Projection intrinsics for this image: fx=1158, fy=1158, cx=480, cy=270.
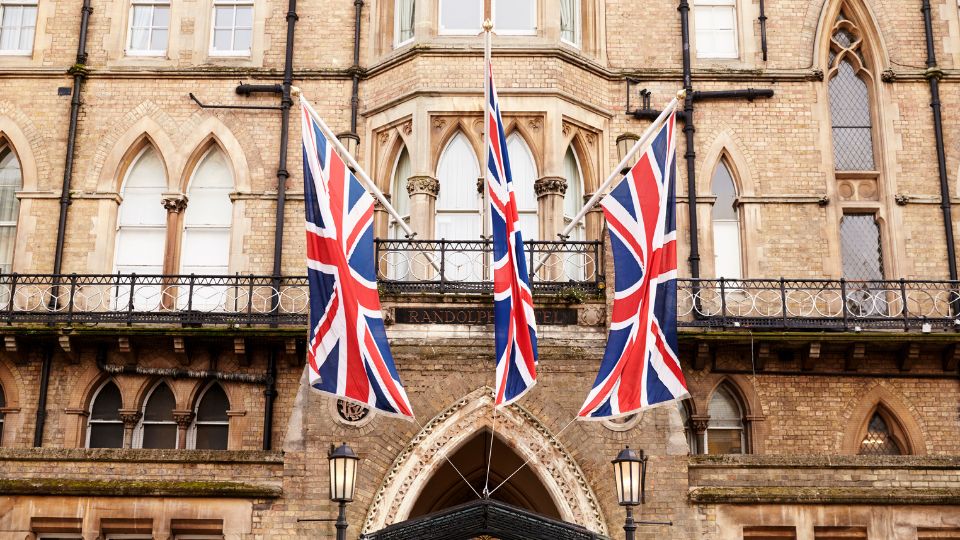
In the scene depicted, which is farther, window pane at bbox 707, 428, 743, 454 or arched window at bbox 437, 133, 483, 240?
arched window at bbox 437, 133, 483, 240

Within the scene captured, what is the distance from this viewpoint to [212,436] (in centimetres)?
2136

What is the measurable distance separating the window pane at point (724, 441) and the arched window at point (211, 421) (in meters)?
8.85

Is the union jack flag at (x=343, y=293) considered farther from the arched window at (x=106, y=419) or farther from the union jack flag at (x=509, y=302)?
the arched window at (x=106, y=419)

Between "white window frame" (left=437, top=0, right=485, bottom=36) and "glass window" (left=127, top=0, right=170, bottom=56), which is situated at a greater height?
"glass window" (left=127, top=0, right=170, bottom=56)

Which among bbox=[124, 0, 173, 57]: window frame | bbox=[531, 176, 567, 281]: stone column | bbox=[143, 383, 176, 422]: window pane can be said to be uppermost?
bbox=[124, 0, 173, 57]: window frame

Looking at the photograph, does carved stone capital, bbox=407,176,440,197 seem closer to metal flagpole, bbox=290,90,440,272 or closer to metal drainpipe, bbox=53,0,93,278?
metal flagpole, bbox=290,90,440,272

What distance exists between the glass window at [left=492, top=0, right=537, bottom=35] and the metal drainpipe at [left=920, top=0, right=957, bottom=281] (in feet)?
26.1

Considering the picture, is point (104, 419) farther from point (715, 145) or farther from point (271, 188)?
point (715, 145)

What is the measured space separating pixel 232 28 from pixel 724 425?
499 inches

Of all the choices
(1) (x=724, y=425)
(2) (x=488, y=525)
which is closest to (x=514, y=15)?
(1) (x=724, y=425)

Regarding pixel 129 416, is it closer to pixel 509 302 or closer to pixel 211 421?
pixel 211 421

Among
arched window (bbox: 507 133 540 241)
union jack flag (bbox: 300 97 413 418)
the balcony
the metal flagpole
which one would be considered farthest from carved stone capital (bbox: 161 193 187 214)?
union jack flag (bbox: 300 97 413 418)

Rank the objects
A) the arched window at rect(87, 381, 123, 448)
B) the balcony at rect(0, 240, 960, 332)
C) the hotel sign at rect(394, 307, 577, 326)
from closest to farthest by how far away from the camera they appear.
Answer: the hotel sign at rect(394, 307, 577, 326) < the balcony at rect(0, 240, 960, 332) < the arched window at rect(87, 381, 123, 448)

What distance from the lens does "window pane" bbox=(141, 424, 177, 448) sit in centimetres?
2130
